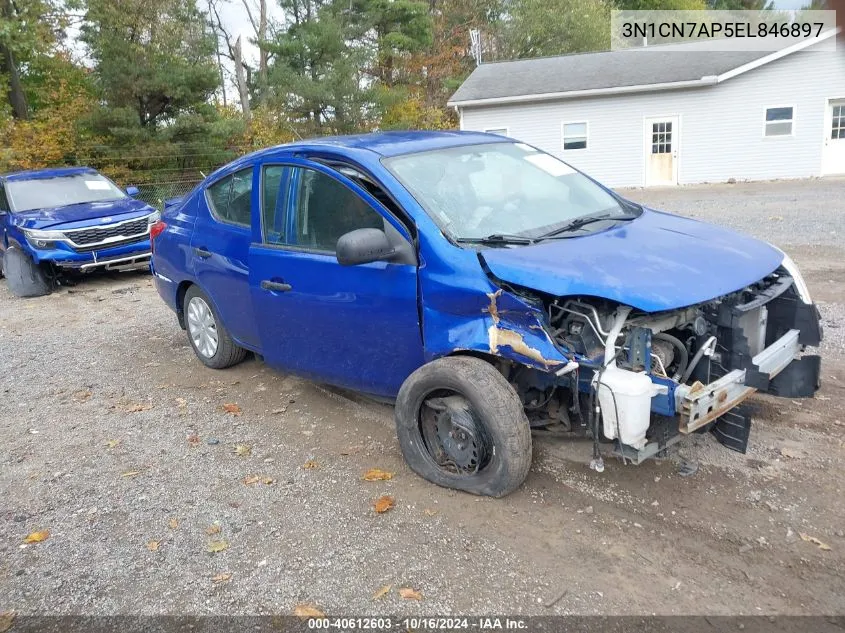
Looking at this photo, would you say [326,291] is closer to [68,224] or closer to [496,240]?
[496,240]

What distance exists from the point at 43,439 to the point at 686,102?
2079cm

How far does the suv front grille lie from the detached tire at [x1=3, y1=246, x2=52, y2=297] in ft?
2.47

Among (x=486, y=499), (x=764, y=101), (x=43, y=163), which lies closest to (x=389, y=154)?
(x=486, y=499)

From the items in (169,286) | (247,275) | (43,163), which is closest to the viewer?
(247,275)

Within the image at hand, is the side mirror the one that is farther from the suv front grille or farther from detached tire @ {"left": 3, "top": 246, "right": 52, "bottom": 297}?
detached tire @ {"left": 3, "top": 246, "right": 52, "bottom": 297}

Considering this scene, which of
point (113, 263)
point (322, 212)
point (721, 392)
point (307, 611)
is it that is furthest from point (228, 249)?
point (113, 263)

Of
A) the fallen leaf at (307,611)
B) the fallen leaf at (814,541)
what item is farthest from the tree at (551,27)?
the fallen leaf at (307,611)

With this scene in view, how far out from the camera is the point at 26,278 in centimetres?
1034

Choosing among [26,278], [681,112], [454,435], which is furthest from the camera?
[681,112]

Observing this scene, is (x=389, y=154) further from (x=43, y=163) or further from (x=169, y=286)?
(x=43, y=163)

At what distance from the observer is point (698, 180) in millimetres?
21781

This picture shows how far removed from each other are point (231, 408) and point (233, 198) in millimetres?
1525

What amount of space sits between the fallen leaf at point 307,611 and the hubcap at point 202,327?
10.3 ft

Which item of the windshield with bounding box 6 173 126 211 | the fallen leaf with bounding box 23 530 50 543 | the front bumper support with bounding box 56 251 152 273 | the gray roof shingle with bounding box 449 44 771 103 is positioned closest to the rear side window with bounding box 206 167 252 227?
the fallen leaf with bounding box 23 530 50 543
